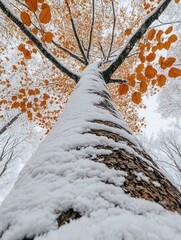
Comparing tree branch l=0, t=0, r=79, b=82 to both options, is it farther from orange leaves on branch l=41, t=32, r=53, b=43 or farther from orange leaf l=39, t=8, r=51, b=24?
orange leaf l=39, t=8, r=51, b=24

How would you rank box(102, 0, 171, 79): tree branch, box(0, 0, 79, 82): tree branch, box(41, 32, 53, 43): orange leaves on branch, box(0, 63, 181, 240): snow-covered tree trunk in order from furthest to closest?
box(102, 0, 171, 79): tree branch
box(0, 0, 79, 82): tree branch
box(41, 32, 53, 43): orange leaves on branch
box(0, 63, 181, 240): snow-covered tree trunk

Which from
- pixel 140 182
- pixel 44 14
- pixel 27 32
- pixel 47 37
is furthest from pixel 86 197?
pixel 27 32

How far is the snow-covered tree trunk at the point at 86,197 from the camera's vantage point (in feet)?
1.15

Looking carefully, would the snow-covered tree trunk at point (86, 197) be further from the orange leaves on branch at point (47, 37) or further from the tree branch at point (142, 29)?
the tree branch at point (142, 29)

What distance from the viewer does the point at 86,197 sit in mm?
429

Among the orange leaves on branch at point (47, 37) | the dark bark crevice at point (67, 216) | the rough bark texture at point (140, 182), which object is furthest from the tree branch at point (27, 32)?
the dark bark crevice at point (67, 216)

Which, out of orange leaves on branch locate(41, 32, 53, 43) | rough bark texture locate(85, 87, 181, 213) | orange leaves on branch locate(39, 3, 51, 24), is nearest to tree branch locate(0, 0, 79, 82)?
orange leaves on branch locate(41, 32, 53, 43)

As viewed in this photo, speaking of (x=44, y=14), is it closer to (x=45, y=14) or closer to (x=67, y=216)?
(x=45, y=14)

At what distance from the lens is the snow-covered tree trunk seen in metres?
0.35

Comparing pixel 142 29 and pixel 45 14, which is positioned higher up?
pixel 142 29

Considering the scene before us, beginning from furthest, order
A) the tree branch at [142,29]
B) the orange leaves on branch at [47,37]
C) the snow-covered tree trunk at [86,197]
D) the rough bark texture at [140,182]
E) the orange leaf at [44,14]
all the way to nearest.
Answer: the tree branch at [142,29], the orange leaves on branch at [47,37], the orange leaf at [44,14], the rough bark texture at [140,182], the snow-covered tree trunk at [86,197]

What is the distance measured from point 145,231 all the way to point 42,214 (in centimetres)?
22

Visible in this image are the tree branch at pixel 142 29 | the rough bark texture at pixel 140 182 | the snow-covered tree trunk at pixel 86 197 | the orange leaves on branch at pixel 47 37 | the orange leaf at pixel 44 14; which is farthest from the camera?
the tree branch at pixel 142 29

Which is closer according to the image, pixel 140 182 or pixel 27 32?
pixel 140 182
